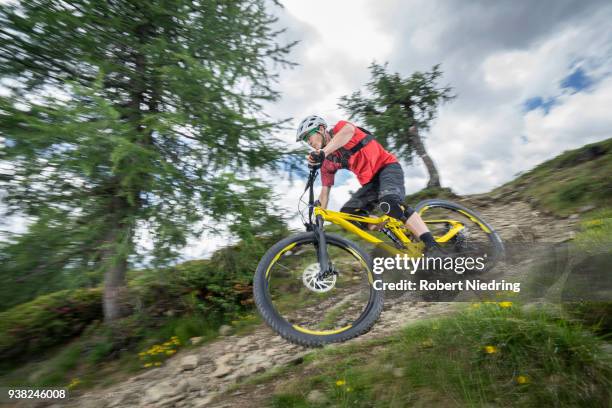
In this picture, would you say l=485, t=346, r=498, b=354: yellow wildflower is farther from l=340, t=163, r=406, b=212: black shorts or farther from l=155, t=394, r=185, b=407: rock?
l=155, t=394, r=185, b=407: rock

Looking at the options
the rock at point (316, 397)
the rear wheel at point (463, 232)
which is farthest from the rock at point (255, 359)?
the rear wheel at point (463, 232)

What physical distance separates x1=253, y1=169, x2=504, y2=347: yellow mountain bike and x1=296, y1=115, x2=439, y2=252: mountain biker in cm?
19

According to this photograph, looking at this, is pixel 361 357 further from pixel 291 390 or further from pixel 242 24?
pixel 242 24

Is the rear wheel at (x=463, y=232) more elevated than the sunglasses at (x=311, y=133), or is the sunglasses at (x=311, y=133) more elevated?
the sunglasses at (x=311, y=133)

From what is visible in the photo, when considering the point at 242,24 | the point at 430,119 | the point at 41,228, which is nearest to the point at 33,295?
the point at 41,228

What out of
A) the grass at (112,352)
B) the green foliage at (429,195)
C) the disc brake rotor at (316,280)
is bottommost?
the grass at (112,352)

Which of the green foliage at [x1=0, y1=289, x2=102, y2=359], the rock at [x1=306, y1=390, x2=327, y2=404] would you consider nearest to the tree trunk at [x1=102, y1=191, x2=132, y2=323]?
the green foliage at [x1=0, y1=289, x2=102, y2=359]

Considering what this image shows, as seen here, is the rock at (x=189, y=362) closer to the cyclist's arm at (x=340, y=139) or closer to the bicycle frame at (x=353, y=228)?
the bicycle frame at (x=353, y=228)

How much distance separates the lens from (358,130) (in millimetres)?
3770

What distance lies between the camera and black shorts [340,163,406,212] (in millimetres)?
3848

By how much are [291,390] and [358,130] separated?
2.68 meters

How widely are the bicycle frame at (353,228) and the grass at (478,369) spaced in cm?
96

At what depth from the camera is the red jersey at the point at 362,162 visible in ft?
12.7

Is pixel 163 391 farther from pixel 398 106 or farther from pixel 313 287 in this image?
pixel 398 106
